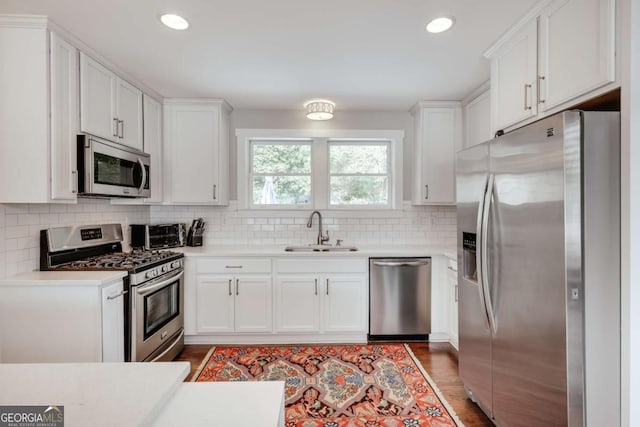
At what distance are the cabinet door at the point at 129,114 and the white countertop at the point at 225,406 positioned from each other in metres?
2.43

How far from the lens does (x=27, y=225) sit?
7.48ft

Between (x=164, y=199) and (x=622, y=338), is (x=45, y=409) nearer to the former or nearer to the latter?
(x=622, y=338)

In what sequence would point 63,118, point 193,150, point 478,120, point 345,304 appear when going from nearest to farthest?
point 63,118 → point 478,120 → point 345,304 → point 193,150

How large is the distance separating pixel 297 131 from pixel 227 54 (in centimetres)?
143

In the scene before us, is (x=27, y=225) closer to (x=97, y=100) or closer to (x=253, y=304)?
(x=97, y=100)

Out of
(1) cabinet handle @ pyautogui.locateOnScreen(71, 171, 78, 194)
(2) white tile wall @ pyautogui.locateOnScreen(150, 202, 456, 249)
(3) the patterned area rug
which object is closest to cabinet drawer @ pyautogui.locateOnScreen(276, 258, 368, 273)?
(2) white tile wall @ pyautogui.locateOnScreen(150, 202, 456, 249)

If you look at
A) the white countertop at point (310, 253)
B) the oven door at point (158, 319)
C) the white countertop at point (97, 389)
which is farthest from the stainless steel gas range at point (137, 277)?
the white countertop at point (97, 389)

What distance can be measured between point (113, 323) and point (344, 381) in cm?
169

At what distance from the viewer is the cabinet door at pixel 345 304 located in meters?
3.26

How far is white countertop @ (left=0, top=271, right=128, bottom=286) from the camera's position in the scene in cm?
Answer: 201

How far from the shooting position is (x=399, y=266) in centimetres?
325

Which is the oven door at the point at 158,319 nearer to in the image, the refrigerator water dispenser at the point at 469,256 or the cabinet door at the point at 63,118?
the cabinet door at the point at 63,118

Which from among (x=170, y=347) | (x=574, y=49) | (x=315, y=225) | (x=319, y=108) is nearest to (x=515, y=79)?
(x=574, y=49)

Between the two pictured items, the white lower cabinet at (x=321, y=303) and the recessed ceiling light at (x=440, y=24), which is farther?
the white lower cabinet at (x=321, y=303)
